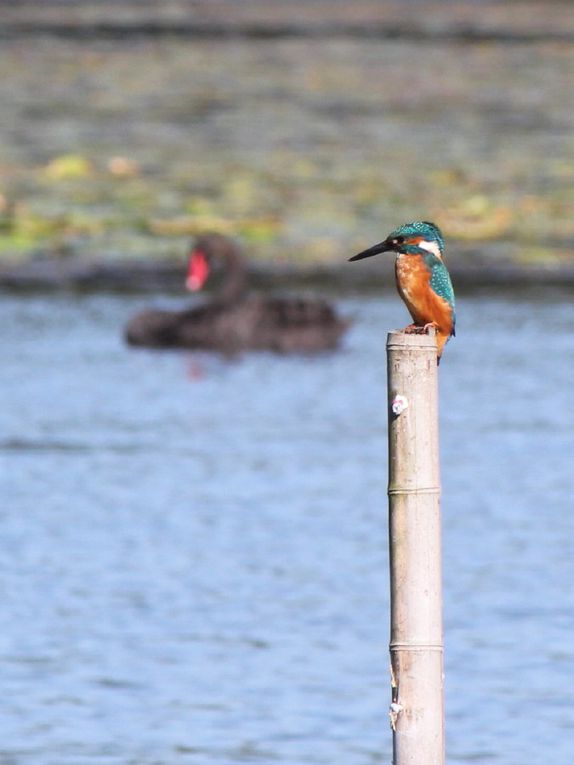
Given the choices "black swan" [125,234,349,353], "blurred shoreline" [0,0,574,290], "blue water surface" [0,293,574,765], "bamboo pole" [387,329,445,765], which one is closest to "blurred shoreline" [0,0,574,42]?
"blurred shoreline" [0,0,574,290]

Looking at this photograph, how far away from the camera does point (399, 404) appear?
5.97 metres

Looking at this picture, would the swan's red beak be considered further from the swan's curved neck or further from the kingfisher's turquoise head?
the kingfisher's turquoise head

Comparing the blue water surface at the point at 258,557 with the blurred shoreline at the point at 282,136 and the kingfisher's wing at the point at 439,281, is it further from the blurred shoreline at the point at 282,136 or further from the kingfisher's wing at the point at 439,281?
the blurred shoreline at the point at 282,136

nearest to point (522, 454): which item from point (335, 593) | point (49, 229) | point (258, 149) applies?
point (335, 593)

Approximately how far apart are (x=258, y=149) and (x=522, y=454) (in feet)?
46.9

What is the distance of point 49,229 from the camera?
1975cm

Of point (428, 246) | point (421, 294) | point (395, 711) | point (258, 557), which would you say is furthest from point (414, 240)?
point (258, 557)

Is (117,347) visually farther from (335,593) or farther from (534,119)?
(534,119)

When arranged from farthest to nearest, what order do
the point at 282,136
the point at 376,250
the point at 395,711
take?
the point at 282,136 < the point at 376,250 < the point at 395,711

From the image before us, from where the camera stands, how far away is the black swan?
15.5 metres

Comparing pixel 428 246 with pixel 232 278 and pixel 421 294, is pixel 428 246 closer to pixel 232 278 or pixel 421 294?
pixel 421 294

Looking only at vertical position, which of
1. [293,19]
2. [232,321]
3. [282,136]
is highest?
[293,19]

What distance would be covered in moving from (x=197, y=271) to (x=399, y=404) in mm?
11194

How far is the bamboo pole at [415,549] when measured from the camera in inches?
235
